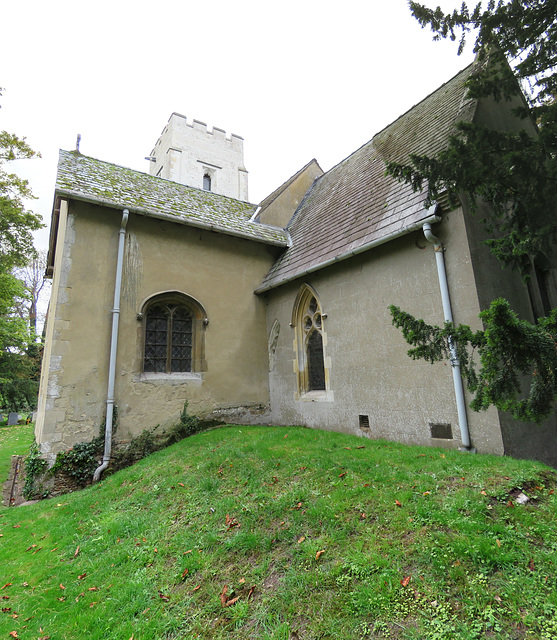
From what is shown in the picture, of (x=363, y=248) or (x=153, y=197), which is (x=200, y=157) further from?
(x=363, y=248)

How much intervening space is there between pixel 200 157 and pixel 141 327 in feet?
61.2

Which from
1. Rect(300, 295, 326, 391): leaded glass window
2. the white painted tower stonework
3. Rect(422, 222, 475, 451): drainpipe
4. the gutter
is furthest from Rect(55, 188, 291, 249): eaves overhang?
the white painted tower stonework

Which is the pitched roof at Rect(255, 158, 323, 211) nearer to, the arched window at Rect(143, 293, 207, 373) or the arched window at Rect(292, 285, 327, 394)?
the arched window at Rect(292, 285, 327, 394)

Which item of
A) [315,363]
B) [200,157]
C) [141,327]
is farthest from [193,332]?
[200,157]

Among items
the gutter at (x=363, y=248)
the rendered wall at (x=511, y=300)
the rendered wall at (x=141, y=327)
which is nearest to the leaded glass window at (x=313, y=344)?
the gutter at (x=363, y=248)

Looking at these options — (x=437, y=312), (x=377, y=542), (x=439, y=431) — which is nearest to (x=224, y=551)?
(x=377, y=542)

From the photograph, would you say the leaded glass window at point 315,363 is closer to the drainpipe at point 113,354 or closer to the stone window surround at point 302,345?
the stone window surround at point 302,345

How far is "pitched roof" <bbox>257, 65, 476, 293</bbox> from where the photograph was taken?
22.1ft

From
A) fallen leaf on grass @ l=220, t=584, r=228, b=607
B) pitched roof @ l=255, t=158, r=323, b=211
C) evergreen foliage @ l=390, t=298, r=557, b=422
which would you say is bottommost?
fallen leaf on grass @ l=220, t=584, r=228, b=607

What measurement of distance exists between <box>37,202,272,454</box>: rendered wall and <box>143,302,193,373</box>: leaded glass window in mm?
318

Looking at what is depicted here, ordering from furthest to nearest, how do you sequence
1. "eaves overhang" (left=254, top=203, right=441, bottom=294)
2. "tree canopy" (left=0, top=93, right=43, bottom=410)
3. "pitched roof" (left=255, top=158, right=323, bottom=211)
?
"tree canopy" (left=0, top=93, right=43, bottom=410) → "pitched roof" (left=255, top=158, right=323, bottom=211) → "eaves overhang" (left=254, top=203, right=441, bottom=294)

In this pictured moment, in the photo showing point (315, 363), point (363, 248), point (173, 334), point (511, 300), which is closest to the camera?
point (511, 300)

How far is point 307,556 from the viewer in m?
2.96

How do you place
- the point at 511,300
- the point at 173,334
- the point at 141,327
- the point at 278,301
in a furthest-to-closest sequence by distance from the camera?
the point at 278,301, the point at 173,334, the point at 141,327, the point at 511,300
